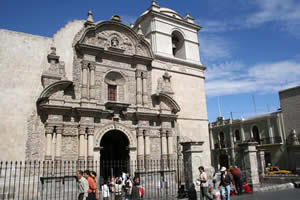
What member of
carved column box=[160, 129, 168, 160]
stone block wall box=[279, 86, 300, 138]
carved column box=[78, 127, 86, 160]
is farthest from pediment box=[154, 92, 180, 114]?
stone block wall box=[279, 86, 300, 138]

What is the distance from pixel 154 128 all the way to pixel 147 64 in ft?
12.3

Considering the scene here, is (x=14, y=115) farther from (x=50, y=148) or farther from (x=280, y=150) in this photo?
(x=280, y=150)

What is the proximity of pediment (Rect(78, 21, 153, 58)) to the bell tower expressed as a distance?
120 cm

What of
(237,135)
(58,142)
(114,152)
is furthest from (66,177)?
(237,135)

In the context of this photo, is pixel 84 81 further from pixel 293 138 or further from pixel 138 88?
pixel 293 138

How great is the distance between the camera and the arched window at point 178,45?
16969 millimetres

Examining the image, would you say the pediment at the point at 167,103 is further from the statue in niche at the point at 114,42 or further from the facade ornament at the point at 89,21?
the facade ornament at the point at 89,21

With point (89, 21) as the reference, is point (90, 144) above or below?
below

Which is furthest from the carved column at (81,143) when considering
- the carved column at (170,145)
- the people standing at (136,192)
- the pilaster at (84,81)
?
the carved column at (170,145)

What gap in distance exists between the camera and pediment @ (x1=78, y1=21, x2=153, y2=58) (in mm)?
12909

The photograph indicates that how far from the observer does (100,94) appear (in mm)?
12695

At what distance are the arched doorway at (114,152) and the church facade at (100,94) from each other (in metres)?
0.06

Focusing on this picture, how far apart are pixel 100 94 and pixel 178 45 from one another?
7.36 meters

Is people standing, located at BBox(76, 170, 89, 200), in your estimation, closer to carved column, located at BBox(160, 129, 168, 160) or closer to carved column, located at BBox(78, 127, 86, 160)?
carved column, located at BBox(78, 127, 86, 160)
